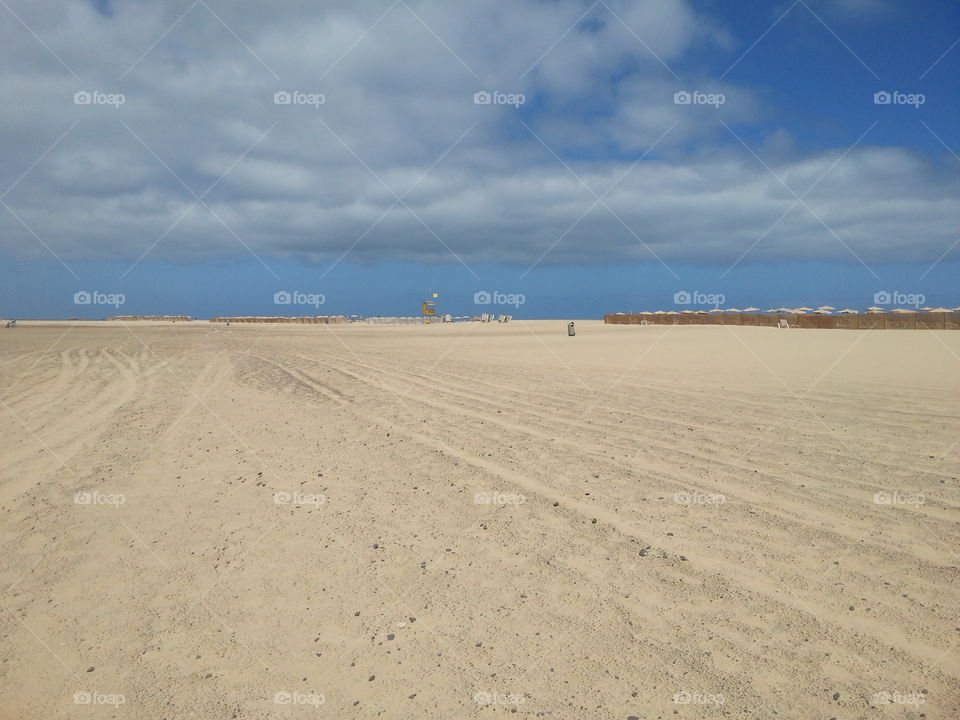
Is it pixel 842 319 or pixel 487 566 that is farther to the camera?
pixel 842 319

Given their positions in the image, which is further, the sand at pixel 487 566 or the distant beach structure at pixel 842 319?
the distant beach structure at pixel 842 319

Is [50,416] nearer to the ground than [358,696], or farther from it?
farther from it

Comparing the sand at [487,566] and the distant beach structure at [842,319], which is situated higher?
the distant beach structure at [842,319]

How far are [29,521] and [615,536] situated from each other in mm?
5420

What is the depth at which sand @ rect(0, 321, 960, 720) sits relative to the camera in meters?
3.26

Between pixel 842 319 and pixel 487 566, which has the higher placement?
pixel 842 319

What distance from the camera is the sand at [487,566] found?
3.26 meters

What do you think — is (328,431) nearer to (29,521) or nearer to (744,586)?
(29,521)

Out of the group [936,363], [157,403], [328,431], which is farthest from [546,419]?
[936,363]

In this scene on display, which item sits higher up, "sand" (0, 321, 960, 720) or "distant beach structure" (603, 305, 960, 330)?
"distant beach structure" (603, 305, 960, 330)

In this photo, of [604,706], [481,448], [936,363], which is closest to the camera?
[604,706]

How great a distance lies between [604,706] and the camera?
3.10 meters

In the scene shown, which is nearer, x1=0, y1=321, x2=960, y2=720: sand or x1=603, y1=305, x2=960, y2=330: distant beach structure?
x1=0, y1=321, x2=960, y2=720: sand

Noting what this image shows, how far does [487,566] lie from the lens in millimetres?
4582
